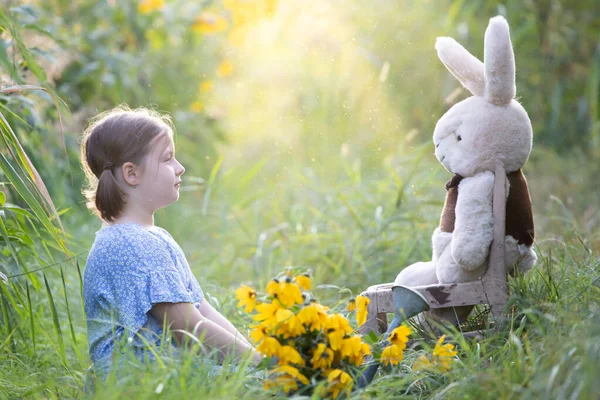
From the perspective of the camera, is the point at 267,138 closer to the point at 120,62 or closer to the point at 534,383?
the point at 120,62

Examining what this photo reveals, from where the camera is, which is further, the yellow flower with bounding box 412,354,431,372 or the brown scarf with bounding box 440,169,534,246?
the brown scarf with bounding box 440,169,534,246

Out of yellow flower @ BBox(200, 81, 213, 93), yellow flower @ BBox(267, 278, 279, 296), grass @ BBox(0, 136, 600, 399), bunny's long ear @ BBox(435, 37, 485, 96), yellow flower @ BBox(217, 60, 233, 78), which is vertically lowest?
grass @ BBox(0, 136, 600, 399)

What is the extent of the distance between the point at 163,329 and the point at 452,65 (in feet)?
3.67

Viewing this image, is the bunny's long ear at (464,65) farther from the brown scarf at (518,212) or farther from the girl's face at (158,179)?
the girl's face at (158,179)

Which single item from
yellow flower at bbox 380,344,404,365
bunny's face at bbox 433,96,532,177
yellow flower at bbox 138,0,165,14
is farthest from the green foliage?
yellow flower at bbox 380,344,404,365

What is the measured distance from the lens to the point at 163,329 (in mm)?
1862

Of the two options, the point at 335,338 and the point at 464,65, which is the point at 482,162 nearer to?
the point at 464,65

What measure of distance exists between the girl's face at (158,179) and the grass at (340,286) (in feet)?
1.08

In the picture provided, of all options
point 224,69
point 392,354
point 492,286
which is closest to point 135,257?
point 392,354

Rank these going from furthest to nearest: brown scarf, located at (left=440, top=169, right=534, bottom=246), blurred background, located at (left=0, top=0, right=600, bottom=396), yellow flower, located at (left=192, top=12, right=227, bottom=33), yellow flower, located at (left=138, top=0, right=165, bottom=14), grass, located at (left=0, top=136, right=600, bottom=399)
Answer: yellow flower, located at (left=192, top=12, right=227, bottom=33) < yellow flower, located at (left=138, top=0, right=165, bottom=14) < blurred background, located at (left=0, top=0, right=600, bottom=396) < brown scarf, located at (left=440, top=169, right=534, bottom=246) < grass, located at (left=0, top=136, right=600, bottom=399)

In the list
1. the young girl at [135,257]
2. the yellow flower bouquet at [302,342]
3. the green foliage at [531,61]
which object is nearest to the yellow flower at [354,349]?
the yellow flower bouquet at [302,342]

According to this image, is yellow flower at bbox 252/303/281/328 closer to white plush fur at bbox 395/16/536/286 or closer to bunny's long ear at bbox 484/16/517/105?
white plush fur at bbox 395/16/536/286

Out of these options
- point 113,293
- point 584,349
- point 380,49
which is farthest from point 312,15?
point 584,349

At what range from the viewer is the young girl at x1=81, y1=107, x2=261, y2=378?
1.92 metres
